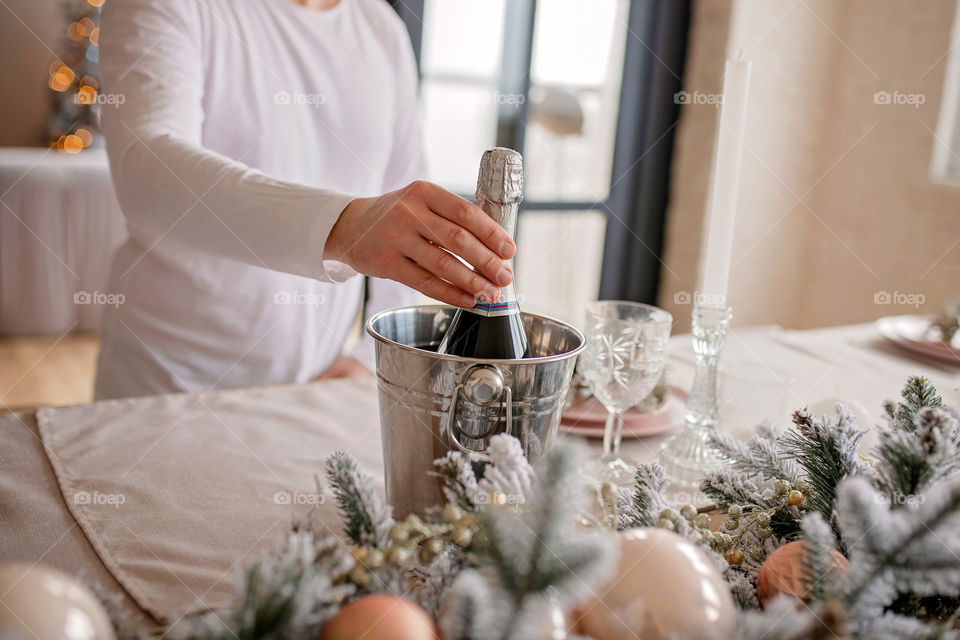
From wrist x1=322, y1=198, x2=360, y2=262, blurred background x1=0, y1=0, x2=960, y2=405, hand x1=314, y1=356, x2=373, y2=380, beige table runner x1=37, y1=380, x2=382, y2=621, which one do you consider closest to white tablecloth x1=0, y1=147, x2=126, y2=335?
blurred background x1=0, y1=0, x2=960, y2=405

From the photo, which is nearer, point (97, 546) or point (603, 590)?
point (603, 590)

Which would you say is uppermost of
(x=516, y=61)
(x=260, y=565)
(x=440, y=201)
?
(x=516, y=61)

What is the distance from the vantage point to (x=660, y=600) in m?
0.35

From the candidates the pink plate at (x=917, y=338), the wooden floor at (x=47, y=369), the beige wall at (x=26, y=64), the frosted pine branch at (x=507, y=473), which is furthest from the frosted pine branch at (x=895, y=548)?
the beige wall at (x=26, y=64)

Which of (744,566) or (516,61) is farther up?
(516,61)

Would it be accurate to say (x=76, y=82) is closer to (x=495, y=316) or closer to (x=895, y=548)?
(x=495, y=316)

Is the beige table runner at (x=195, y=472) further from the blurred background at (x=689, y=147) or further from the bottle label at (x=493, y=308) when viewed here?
the blurred background at (x=689, y=147)

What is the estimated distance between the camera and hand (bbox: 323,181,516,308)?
58cm

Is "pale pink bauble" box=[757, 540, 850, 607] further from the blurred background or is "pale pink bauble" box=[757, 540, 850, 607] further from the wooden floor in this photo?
the wooden floor

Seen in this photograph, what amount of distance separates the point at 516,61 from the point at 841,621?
7.71 ft

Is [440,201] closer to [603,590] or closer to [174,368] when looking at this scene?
[603,590]

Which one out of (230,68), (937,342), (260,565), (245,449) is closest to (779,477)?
(260,565)

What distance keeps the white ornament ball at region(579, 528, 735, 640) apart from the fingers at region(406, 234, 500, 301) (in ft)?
0.89

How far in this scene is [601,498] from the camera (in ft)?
1.63
